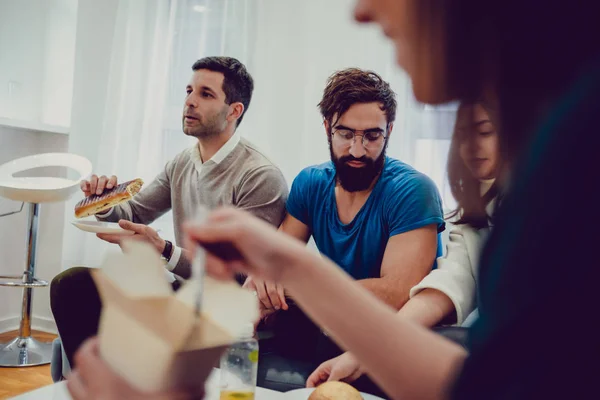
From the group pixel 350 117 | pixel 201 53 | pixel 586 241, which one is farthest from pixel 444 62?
pixel 201 53

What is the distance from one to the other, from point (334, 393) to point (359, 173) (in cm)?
98

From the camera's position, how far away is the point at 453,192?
0.86 metres

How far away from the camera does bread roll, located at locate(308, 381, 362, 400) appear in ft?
3.34

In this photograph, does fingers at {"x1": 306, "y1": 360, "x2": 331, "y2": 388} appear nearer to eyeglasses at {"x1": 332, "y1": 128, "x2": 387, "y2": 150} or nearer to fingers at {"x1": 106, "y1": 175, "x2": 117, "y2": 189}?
eyeglasses at {"x1": 332, "y1": 128, "x2": 387, "y2": 150}

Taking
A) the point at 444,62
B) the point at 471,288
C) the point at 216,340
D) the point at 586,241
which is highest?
the point at 444,62

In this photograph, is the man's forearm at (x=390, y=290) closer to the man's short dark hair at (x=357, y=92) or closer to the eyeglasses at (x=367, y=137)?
the eyeglasses at (x=367, y=137)

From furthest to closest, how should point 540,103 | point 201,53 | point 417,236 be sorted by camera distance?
point 201,53 → point 417,236 → point 540,103

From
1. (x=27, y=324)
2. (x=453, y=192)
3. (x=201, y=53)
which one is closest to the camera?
(x=453, y=192)

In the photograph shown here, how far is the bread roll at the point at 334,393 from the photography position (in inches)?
40.0

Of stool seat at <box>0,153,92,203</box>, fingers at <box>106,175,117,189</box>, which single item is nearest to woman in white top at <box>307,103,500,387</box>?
fingers at <box>106,175,117,189</box>

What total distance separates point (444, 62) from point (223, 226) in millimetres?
240

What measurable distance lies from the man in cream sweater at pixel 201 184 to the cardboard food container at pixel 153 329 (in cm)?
146

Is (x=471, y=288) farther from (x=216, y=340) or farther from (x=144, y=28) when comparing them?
(x=144, y=28)

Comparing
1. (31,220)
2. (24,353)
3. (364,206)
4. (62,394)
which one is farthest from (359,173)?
(24,353)
